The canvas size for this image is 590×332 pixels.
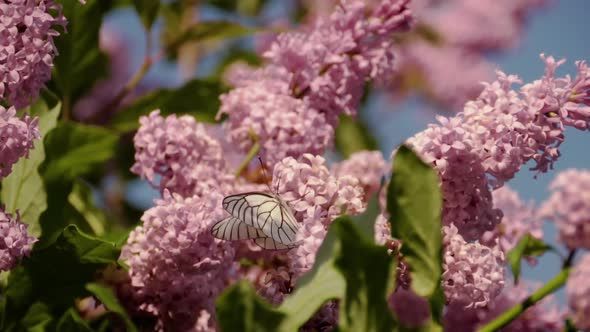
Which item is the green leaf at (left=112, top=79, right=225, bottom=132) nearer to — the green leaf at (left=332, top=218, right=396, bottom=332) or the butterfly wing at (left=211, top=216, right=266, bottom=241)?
the butterfly wing at (left=211, top=216, right=266, bottom=241)

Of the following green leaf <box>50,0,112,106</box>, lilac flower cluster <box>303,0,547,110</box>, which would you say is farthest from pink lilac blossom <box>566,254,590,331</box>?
lilac flower cluster <box>303,0,547,110</box>

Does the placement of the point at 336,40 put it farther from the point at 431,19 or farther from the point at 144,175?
the point at 431,19

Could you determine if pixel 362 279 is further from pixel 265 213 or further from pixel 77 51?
pixel 77 51

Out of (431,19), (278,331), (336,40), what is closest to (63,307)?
(278,331)

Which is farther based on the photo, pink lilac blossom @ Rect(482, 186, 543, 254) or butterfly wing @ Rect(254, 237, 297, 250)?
pink lilac blossom @ Rect(482, 186, 543, 254)

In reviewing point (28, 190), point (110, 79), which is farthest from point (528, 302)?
point (110, 79)

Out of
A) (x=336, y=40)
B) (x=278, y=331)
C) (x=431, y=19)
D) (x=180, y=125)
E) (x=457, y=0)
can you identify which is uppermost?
(x=457, y=0)
